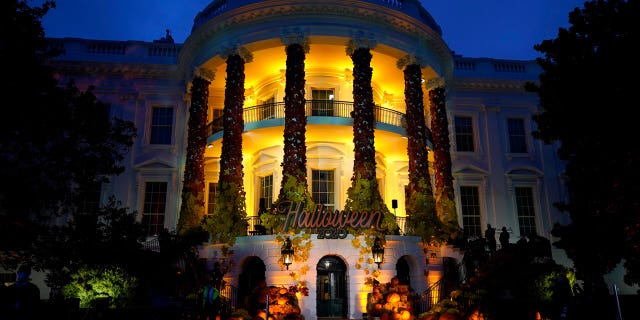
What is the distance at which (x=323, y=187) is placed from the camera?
68.8 ft

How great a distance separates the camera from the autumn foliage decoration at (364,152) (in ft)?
56.0

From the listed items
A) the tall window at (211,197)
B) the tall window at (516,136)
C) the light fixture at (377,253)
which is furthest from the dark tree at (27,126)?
the tall window at (516,136)

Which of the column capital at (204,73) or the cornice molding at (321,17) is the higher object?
the cornice molding at (321,17)

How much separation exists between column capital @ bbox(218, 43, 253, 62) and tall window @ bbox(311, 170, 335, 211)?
5513mm

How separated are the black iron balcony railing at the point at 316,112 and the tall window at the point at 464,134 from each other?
397 cm

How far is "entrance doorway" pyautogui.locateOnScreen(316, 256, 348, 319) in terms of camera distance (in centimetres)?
1664

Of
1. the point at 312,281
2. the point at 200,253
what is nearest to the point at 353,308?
the point at 312,281

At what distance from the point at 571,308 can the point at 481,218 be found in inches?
602

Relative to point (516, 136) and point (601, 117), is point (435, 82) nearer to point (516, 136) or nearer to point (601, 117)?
point (516, 136)

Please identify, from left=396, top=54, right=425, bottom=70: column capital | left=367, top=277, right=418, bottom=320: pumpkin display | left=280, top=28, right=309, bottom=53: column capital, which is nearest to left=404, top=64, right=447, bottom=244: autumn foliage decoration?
left=396, top=54, right=425, bottom=70: column capital

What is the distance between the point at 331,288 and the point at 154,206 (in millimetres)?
10507

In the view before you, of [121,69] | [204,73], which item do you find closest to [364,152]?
[204,73]

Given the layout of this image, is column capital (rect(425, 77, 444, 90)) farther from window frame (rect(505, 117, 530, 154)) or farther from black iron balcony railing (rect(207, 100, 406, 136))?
window frame (rect(505, 117, 530, 154))

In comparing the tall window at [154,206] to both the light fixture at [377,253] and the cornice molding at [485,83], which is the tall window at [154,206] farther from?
the cornice molding at [485,83]
